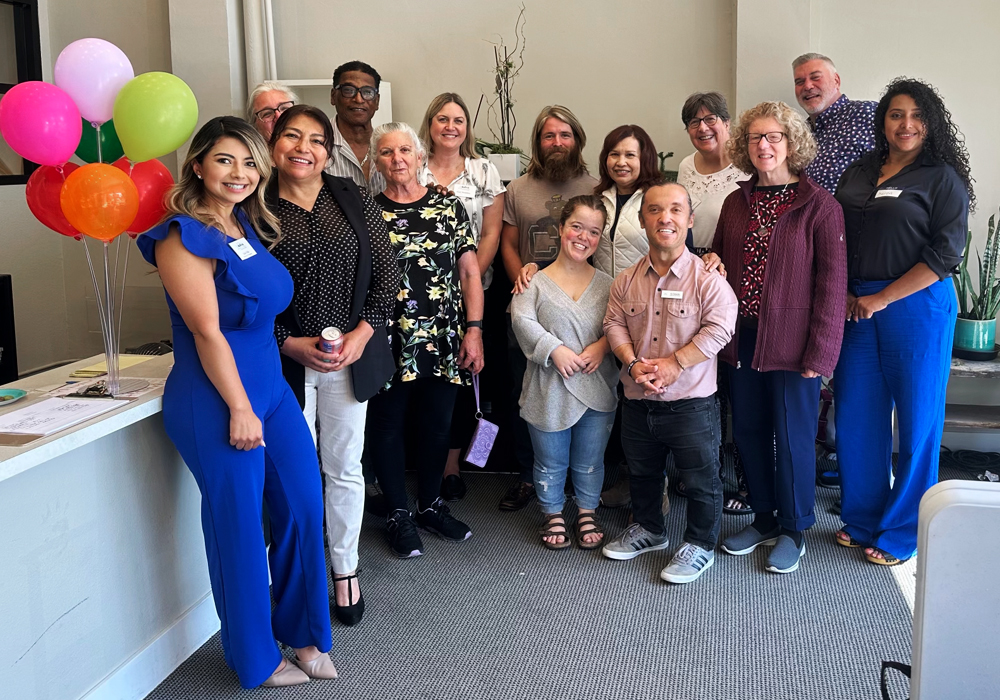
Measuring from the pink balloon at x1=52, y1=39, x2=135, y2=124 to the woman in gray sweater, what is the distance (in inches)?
58.6

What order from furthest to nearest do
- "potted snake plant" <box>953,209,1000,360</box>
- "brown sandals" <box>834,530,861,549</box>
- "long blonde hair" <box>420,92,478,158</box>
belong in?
"potted snake plant" <box>953,209,1000,360</box>, "long blonde hair" <box>420,92,478,158</box>, "brown sandals" <box>834,530,861,549</box>

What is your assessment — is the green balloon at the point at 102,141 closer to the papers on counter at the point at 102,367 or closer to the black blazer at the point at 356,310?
the black blazer at the point at 356,310

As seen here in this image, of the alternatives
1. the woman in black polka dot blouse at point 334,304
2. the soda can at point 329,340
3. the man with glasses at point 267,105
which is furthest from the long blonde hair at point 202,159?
the man with glasses at point 267,105

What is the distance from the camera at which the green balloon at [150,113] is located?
2.20 meters

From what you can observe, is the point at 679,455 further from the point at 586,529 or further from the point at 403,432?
the point at 403,432

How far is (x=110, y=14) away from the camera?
16.2ft

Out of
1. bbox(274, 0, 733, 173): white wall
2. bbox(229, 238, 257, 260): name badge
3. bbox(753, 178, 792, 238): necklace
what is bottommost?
bbox(229, 238, 257, 260): name badge

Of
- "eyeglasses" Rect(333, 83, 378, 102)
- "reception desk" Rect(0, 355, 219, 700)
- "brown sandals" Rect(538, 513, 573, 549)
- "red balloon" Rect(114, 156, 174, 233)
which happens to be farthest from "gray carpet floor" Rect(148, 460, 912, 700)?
"eyeglasses" Rect(333, 83, 378, 102)

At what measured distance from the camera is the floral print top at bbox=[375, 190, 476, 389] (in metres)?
2.92

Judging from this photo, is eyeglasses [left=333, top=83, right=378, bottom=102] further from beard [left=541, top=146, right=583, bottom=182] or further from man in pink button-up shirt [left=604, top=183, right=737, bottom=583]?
man in pink button-up shirt [left=604, top=183, right=737, bottom=583]

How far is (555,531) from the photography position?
3.21m

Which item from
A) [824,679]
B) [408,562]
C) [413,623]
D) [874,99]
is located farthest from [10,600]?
[874,99]

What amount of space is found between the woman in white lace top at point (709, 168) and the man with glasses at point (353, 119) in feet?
4.29

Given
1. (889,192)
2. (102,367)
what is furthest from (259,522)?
(889,192)
